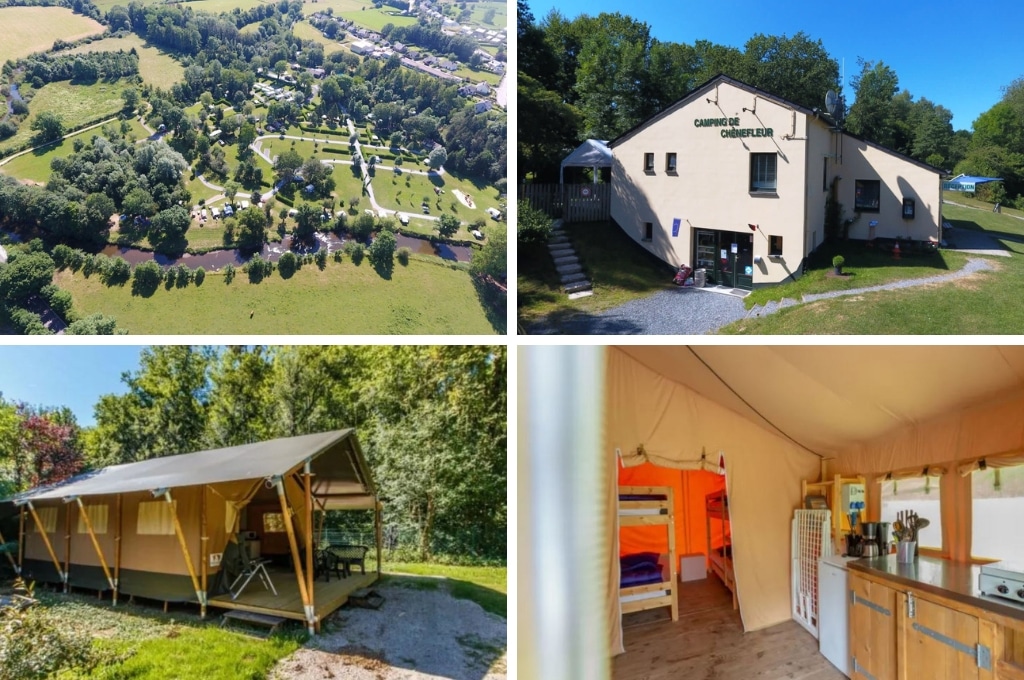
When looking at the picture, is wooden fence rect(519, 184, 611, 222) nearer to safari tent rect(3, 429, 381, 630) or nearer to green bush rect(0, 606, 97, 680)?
safari tent rect(3, 429, 381, 630)

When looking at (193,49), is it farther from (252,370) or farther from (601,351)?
(601,351)

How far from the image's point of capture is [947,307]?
2.59 m

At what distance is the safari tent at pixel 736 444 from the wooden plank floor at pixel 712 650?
0.07 feet

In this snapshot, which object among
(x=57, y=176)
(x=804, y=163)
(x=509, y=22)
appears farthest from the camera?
(x=57, y=176)

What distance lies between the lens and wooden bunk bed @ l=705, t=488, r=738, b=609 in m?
4.02

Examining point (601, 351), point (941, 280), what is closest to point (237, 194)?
point (601, 351)

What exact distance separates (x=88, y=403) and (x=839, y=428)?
3.38 meters

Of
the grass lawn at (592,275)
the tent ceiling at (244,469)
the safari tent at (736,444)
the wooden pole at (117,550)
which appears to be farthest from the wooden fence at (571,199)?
the wooden pole at (117,550)

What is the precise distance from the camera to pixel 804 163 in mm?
2518

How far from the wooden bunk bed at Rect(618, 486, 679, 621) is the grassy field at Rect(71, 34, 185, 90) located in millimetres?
2786

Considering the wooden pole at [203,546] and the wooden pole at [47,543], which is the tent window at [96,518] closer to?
the wooden pole at [47,543]

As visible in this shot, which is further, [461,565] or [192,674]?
[461,565]

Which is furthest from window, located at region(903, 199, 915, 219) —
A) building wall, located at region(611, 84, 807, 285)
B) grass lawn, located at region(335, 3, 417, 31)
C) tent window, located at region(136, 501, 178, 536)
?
tent window, located at region(136, 501, 178, 536)

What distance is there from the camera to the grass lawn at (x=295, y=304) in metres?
2.88
